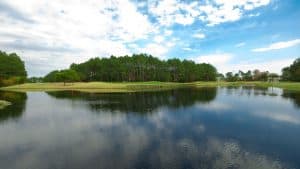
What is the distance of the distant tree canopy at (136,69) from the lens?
154750mm

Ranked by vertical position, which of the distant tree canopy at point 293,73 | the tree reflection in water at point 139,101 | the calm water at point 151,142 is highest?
the distant tree canopy at point 293,73

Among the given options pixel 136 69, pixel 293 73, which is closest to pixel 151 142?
pixel 136 69

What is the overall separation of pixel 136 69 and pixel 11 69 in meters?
78.9

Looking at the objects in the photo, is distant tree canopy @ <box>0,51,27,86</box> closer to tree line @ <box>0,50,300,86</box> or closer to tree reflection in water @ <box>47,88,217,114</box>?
tree line @ <box>0,50,300,86</box>

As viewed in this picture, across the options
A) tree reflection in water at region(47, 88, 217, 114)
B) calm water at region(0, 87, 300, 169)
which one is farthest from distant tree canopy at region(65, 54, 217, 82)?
calm water at region(0, 87, 300, 169)

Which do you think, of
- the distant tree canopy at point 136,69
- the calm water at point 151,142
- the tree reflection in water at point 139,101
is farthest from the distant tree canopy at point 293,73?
the calm water at point 151,142

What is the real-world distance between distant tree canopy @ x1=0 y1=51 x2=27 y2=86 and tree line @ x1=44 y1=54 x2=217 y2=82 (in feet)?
76.0

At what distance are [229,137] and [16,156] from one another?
19483 millimetres

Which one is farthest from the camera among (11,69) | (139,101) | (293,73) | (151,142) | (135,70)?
(135,70)

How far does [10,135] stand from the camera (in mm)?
23281

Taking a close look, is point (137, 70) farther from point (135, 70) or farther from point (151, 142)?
point (151, 142)

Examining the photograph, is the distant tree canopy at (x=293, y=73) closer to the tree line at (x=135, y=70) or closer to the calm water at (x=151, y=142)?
the tree line at (x=135, y=70)

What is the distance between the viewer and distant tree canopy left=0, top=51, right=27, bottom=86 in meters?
120

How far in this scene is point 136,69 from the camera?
160 m
